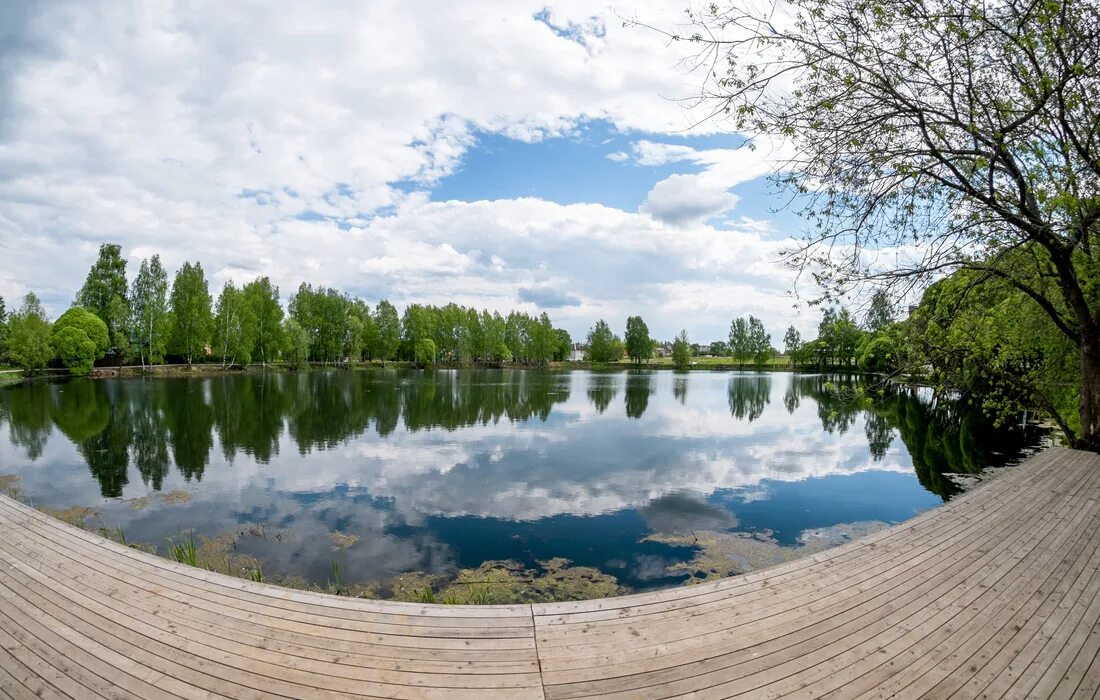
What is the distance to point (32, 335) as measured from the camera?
2034 inches

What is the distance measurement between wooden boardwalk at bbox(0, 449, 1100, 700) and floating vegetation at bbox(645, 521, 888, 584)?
3.71 metres

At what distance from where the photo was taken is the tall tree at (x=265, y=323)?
70812 mm

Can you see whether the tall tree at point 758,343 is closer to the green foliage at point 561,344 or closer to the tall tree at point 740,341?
the tall tree at point 740,341

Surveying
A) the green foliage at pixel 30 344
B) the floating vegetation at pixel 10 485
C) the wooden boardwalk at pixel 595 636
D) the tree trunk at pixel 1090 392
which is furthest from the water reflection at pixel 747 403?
the green foliage at pixel 30 344

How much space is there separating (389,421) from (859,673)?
24.9m

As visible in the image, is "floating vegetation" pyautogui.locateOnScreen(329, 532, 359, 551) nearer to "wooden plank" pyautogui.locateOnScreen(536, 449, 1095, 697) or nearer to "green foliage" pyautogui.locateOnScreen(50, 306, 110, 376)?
"wooden plank" pyautogui.locateOnScreen(536, 449, 1095, 697)

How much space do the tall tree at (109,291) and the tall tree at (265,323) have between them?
13.0 m

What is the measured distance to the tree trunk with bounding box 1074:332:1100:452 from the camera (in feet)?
30.8

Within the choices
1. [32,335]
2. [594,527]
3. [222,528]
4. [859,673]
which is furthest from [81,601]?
→ [32,335]

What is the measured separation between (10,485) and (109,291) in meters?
64.2

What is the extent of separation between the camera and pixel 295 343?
7362 cm

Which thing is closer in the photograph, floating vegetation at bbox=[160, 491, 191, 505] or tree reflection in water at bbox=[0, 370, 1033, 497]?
floating vegetation at bbox=[160, 491, 191, 505]

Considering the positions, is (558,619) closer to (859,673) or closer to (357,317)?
(859,673)

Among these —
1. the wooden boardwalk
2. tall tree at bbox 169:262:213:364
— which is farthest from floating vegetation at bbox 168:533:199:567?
tall tree at bbox 169:262:213:364
